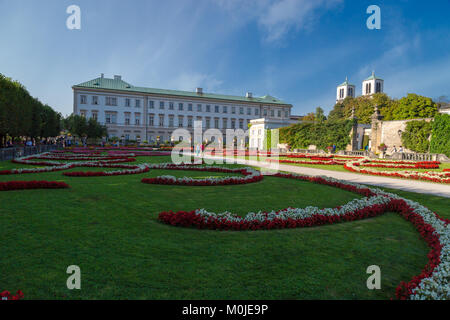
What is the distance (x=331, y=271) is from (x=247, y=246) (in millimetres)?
1102

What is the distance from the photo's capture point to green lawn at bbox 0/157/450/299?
2537 millimetres

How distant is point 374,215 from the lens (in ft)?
17.6

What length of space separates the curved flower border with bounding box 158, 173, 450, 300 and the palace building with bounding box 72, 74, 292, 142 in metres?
48.7

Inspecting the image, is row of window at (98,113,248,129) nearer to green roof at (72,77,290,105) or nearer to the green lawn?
green roof at (72,77,290,105)

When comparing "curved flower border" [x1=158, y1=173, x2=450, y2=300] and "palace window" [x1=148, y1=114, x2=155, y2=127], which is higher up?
"palace window" [x1=148, y1=114, x2=155, y2=127]

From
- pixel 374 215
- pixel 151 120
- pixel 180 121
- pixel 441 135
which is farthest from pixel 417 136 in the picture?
pixel 151 120

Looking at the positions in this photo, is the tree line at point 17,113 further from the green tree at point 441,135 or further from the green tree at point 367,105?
the green tree at point 367,105

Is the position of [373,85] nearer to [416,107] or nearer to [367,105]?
[367,105]

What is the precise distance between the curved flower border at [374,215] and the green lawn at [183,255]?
0.16 meters

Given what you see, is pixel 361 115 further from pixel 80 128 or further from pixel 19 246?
pixel 19 246

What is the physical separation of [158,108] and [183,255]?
6349 cm

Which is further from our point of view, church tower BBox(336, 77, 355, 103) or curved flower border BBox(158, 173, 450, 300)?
church tower BBox(336, 77, 355, 103)

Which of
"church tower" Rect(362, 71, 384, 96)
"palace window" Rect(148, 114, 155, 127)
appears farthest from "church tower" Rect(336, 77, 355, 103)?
"palace window" Rect(148, 114, 155, 127)

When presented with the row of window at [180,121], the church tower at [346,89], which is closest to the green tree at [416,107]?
the row of window at [180,121]
